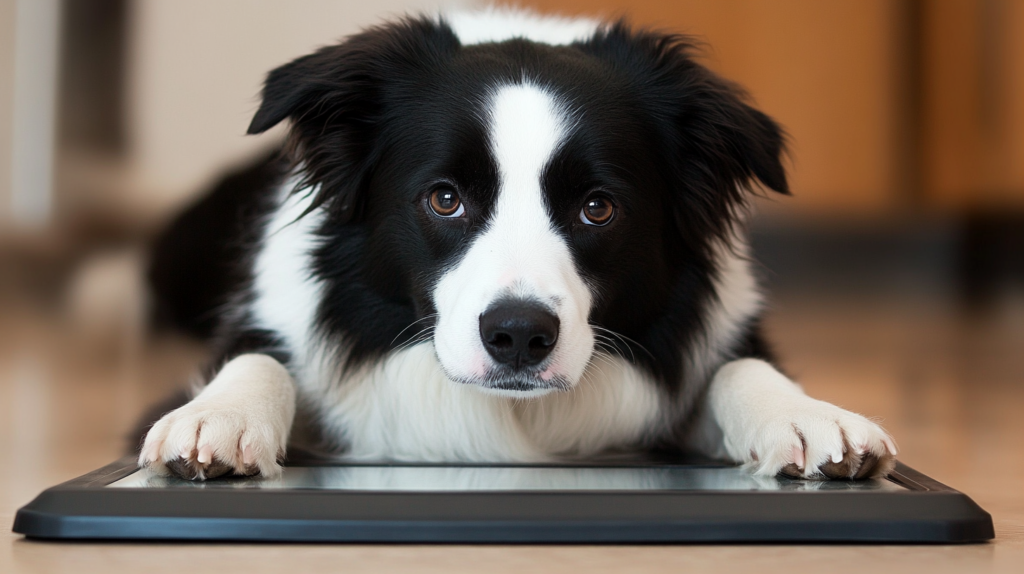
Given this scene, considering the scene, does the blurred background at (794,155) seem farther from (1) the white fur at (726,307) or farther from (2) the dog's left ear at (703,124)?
(2) the dog's left ear at (703,124)

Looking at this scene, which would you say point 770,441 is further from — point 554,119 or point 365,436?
point 365,436

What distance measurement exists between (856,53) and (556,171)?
151 inches

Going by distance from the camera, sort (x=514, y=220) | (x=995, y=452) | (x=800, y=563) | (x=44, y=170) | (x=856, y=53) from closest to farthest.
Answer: (x=800, y=563), (x=514, y=220), (x=995, y=452), (x=44, y=170), (x=856, y=53)

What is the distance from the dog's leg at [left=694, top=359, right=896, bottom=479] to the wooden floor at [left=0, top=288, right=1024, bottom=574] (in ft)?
0.64

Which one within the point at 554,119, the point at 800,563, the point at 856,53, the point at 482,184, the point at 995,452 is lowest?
the point at 995,452

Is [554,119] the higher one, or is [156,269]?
[554,119]

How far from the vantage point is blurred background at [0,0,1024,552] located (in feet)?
14.1

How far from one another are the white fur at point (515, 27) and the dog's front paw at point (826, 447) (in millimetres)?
953

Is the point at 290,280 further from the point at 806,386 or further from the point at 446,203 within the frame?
the point at 806,386

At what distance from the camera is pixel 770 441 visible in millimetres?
1523

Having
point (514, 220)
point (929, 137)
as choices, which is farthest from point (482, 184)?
point (929, 137)

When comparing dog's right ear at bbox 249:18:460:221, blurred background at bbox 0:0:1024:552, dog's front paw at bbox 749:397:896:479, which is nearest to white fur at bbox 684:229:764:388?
dog's front paw at bbox 749:397:896:479

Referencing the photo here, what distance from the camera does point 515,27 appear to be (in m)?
2.21

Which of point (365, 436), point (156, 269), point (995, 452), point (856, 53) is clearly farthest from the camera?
point (856, 53)
